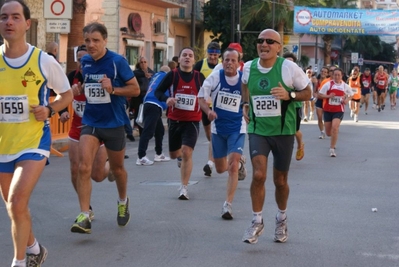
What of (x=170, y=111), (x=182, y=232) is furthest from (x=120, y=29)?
(x=182, y=232)

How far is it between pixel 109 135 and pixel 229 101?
2.07m

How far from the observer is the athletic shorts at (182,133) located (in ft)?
34.5

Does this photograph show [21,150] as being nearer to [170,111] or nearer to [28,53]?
[28,53]

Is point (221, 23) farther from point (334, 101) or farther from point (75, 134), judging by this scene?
point (75, 134)

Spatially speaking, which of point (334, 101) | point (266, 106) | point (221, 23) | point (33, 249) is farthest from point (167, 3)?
point (33, 249)

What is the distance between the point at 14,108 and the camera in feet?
19.5

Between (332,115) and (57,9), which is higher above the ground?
(57,9)

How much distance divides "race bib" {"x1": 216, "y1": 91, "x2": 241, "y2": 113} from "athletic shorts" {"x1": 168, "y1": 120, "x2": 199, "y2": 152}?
920 mm

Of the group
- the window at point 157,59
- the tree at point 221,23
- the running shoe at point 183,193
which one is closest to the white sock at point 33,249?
the running shoe at point 183,193

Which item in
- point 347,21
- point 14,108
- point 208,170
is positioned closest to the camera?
point 14,108

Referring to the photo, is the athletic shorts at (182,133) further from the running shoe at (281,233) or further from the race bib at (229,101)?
the running shoe at (281,233)

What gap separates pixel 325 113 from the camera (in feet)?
57.0

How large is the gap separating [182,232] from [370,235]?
1.85 m

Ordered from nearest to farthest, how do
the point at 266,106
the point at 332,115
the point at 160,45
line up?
1. the point at 266,106
2. the point at 332,115
3. the point at 160,45
